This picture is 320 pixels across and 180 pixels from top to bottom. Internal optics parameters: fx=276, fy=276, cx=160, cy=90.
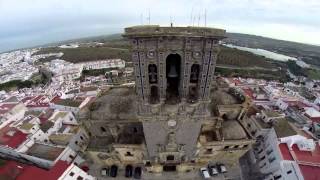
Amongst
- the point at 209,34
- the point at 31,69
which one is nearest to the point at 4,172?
the point at 209,34

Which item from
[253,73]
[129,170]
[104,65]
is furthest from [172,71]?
[104,65]

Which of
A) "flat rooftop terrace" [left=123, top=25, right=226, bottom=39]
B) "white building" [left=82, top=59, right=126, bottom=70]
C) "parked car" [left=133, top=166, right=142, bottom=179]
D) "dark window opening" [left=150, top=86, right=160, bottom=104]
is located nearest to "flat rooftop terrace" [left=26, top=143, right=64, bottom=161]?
"parked car" [left=133, top=166, right=142, bottom=179]

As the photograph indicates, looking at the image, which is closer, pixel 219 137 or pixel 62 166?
pixel 62 166

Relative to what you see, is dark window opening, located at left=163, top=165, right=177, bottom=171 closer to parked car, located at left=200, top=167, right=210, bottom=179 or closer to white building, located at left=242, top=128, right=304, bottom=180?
parked car, located at left=200, top=167, right=210, bottom=179

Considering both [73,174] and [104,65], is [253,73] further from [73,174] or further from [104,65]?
[73,174]

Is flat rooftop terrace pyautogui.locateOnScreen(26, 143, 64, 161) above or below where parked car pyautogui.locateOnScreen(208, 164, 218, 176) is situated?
above

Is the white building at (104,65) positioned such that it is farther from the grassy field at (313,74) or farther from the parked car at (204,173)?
the grassy field at (313,74)

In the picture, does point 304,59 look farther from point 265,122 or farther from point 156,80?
point 156,80
